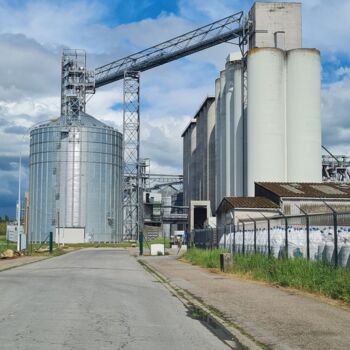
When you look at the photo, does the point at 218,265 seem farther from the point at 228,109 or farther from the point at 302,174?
the point at 228,109

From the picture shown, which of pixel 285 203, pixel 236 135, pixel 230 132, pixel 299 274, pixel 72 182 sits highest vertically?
pixel 230 132

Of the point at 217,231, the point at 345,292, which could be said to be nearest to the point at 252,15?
the point at 217,231

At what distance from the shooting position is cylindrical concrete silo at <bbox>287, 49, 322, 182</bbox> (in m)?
62.4

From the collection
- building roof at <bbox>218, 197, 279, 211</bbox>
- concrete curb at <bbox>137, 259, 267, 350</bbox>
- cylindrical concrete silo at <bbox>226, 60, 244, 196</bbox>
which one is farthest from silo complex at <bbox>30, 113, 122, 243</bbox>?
concrete curb at <bbox>137, 259, 267, 350</bbox>

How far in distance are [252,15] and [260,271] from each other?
53649mm

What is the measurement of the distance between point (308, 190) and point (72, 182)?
43856 mm

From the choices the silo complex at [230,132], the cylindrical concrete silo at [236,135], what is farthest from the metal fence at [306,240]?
the silo complex at [230,132]

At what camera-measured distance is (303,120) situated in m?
62.6

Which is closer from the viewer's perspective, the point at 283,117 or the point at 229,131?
the point at 283,117

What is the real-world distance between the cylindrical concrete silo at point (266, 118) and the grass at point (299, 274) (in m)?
36.1

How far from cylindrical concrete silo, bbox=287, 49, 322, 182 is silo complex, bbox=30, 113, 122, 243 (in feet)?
117

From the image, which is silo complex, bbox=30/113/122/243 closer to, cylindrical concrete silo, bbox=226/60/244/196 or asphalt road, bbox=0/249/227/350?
cylindrical concrete silo, bbox=226/60/244/196

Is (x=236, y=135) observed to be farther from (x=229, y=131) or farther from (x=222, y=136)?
(x=222, y=136)

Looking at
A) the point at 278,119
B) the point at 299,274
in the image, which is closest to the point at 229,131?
the point at 278,119
